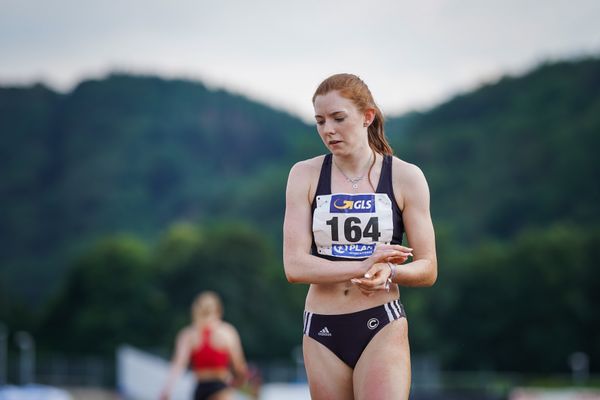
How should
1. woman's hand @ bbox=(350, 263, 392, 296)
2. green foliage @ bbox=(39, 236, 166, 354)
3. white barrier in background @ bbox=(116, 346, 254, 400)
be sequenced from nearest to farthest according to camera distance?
woman's hand @ bbox=(350, 263, 392, 296) → white barrier in background @ bbox=(116, 346, 254, 400) → green foliage @ bbox=(39, 236, 166, 354)

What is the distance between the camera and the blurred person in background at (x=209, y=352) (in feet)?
46.7

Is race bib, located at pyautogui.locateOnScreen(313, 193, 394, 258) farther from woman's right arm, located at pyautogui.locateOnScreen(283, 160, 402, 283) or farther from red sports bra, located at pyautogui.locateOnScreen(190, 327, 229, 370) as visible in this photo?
red sports bra, located at pyautogui.locateOnScreen(190, 327, 229, 370)

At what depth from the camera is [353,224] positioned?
6527 millimetres

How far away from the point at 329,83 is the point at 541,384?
84957 millimetres

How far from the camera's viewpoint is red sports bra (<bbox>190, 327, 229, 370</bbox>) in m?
14.3

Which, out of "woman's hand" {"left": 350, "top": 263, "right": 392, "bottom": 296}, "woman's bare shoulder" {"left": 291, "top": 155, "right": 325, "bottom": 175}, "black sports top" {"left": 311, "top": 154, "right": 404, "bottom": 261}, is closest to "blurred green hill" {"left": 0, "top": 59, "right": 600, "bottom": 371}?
"woman's bare shoulder" {"left": 291, "top": 155, "right": 325, "bottom": 175}

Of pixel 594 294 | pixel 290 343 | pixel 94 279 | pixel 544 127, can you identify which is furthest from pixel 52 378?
pixel 544 127

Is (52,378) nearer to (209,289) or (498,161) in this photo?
(209,289)

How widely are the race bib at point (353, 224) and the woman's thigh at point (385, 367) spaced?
0.46 m

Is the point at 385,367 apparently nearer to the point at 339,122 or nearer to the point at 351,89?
the point at 339,122

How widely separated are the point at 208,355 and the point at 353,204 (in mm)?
8093

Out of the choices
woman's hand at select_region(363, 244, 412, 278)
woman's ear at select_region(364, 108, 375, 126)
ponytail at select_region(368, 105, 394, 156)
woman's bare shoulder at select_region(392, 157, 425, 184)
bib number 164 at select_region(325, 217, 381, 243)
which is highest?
woman's ear at select_region(364, 108, 375, 126)

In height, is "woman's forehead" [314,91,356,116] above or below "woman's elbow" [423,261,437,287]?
above

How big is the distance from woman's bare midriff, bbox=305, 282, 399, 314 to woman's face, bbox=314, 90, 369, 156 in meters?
0.76
